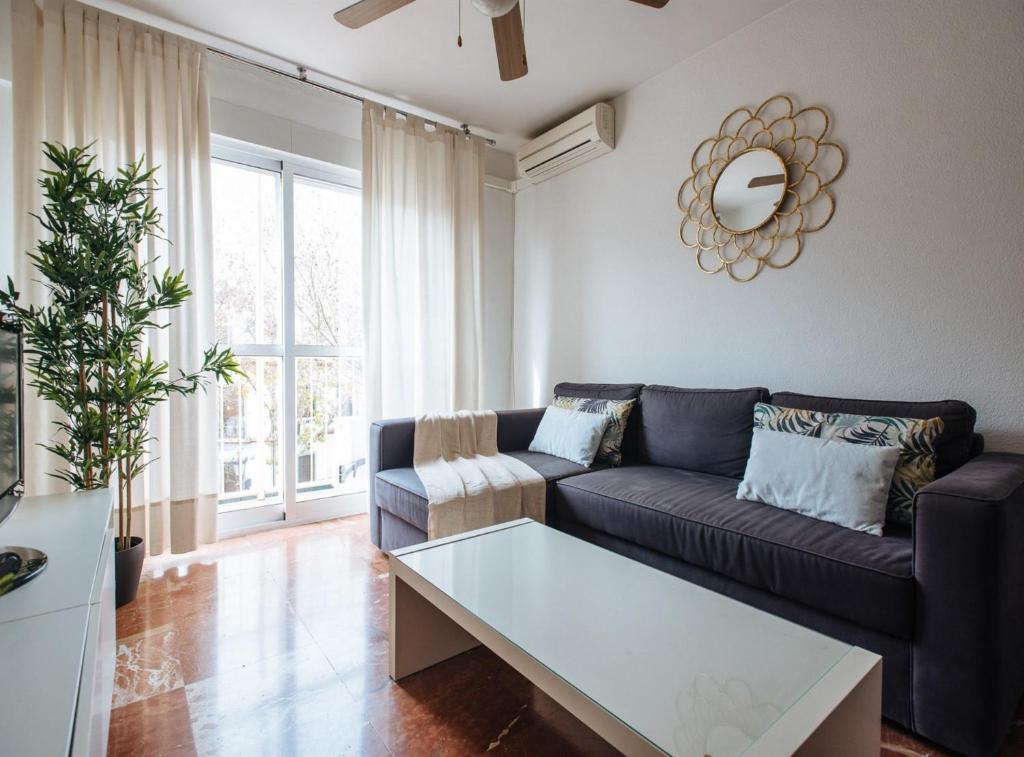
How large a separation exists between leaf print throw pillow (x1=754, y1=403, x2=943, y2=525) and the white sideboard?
6.27ft

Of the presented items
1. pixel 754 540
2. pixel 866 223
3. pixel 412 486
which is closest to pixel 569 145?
pixel 866 223

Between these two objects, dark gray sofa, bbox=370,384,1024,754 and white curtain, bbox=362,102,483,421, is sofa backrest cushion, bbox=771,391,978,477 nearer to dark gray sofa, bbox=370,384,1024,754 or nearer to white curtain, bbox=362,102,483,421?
dark gray sofa, bbox=370,384,1024,754

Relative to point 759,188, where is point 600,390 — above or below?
below

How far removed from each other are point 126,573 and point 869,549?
2565mm

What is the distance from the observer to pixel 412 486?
222cm

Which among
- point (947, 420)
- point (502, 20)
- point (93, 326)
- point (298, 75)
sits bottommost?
point (947, 420)

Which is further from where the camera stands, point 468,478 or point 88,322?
point 468,478

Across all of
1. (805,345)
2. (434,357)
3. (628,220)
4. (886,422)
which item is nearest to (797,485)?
(886,422)

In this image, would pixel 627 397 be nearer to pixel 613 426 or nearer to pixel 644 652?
pixel 613 426

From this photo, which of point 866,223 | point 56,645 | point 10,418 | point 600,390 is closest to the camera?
point 56,645

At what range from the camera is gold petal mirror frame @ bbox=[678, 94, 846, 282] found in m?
2.20

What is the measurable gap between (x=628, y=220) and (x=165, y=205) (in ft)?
8.00

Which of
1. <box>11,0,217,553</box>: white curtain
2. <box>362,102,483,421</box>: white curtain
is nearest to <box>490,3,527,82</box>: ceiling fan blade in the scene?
<box>362,102,483,421</box>: white curtain

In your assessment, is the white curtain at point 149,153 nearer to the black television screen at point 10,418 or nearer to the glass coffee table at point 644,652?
the black television screen at point 10,418
